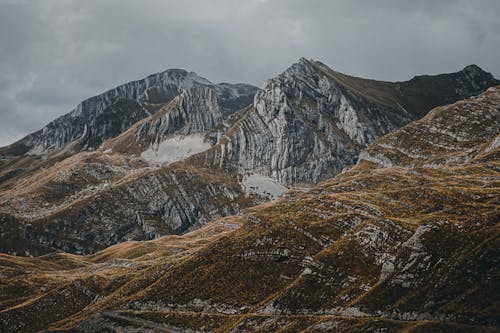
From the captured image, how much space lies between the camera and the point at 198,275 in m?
144

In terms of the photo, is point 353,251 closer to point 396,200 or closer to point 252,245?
point 252,245

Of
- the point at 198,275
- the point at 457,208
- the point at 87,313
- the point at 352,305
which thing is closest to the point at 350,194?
the point at 457,208

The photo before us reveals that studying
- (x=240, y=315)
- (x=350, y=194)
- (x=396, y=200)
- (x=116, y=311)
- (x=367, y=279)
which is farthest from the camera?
(x=350, y=194)

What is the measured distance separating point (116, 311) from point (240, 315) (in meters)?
45.1

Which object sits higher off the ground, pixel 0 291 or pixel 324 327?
pixel 0 291

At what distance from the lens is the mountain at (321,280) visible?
89156 millimetres

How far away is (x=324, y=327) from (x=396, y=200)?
3458 inches

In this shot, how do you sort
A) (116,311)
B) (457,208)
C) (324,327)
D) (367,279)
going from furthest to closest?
(116,311) → (457,208) → (367,279) → (324,327)

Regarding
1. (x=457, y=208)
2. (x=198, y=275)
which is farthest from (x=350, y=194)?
(x=198, y=275)

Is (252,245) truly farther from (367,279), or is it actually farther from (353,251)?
(367,279)

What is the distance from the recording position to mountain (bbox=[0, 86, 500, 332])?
8916cm

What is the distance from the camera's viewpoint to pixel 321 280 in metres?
117

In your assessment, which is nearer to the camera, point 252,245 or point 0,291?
point 252,245

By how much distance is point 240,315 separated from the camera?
11831 centimetres
